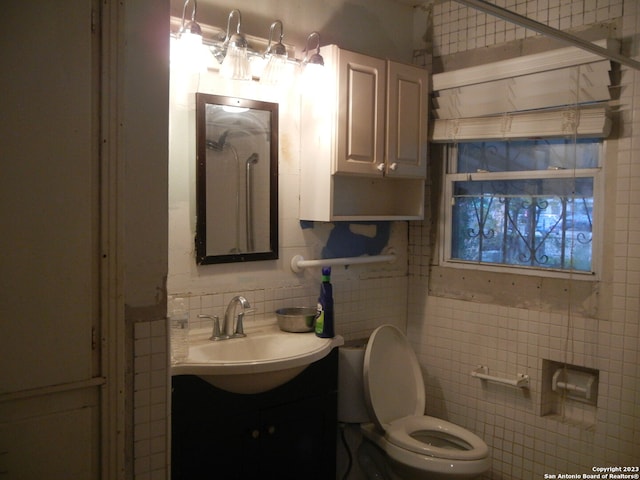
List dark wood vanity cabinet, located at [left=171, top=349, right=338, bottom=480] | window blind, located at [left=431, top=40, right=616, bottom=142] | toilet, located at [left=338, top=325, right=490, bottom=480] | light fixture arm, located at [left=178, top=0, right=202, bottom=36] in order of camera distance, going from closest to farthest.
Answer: dark wood vanity cabinet, located at [left=171, top=349, right=338, bottom=480], light fixture arm, located at [left=178, top=0, right=202, bottom=36], toilet, located at [left=338, top=325, right=490, bottom=480], window blind, located at [left=431, top=40, right=616, bottom=142]

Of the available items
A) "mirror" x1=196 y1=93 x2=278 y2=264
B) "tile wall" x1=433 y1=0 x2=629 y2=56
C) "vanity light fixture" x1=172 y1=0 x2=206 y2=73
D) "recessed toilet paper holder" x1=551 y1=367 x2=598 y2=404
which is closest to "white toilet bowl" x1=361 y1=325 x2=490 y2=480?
"recessed toilet paper holder" x1=551 y1=367 x2=598 y2=404

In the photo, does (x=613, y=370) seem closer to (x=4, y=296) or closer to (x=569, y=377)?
(x=569, y=377)

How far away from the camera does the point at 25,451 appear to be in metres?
1.33

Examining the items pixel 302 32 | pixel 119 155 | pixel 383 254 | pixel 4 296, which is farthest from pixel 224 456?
pixel 302 32

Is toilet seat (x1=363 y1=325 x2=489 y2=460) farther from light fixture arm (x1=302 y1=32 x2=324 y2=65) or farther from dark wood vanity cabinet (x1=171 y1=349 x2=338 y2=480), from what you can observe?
light fixture arm (x1=302 y1=32 x2=324 y2=65)

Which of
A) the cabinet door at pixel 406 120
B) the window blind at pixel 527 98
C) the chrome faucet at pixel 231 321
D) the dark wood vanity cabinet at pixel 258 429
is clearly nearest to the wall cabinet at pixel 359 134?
the cabinet door at pixel 406 120

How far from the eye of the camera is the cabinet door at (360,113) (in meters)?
2.51

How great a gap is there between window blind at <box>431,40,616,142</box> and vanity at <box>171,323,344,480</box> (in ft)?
4.23

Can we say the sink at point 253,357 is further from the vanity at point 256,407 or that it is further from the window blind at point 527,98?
the window blind at point 527,98

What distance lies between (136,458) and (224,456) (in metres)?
0.57

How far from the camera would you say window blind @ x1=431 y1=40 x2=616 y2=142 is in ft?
7.82

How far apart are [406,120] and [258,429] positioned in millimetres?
1620

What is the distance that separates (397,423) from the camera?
8.32 feet

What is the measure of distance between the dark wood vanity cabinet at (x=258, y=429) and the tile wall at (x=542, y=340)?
2.82 ft
